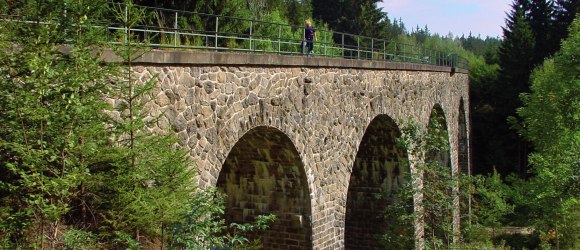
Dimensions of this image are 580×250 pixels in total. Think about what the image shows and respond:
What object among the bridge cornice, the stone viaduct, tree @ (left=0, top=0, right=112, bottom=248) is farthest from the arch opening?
tree @ (left=0, top=0, right=112, bottom=248)

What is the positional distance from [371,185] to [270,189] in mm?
6678

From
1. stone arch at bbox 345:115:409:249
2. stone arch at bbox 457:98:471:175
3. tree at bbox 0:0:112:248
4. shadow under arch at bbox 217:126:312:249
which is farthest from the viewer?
stone arch at bbox 457:98:471:175

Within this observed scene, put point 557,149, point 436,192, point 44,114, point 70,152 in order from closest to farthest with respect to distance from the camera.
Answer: point 44,114, point 70,152, point 436,192, point 557,149

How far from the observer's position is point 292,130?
11.0 meters

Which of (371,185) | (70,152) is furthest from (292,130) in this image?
(371,185)

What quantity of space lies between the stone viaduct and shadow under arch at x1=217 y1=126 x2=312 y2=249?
0.07 feet

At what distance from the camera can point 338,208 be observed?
13156 mm

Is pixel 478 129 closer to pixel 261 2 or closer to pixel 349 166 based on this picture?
pixel 261 2

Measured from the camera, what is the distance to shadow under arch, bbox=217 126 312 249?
11.7 metres

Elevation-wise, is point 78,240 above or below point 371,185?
above

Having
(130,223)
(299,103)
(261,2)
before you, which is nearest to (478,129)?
(261,2)

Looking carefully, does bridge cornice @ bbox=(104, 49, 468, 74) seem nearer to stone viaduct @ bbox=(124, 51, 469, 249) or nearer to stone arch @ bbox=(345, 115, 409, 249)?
stone viaduct @ bbox=(124, 51, 469, 249)

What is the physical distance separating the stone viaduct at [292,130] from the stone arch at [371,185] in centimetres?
3

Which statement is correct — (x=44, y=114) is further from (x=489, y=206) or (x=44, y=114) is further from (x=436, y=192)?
(x=489, y=206)
